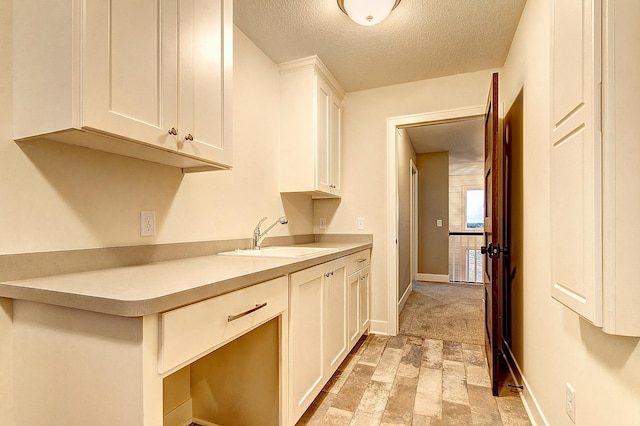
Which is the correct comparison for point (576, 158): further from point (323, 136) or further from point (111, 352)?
point (323, 136)

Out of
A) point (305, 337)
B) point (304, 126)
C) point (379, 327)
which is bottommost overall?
point (379, 327)

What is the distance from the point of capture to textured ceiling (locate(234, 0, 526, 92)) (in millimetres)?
1917

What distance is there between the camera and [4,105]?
1.01m

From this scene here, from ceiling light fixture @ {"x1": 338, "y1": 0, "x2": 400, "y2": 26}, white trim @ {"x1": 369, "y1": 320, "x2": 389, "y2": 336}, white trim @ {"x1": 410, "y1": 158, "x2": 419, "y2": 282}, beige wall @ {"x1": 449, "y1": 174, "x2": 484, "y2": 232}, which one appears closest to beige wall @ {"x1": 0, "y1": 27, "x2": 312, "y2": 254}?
ceiling light fixture @ {"x1": 338, "y1": 0, "x2": 400, "y2": 26}

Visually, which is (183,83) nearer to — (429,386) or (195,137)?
(195,137)

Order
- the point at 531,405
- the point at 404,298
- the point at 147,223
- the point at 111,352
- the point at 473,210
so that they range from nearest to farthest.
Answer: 1. the point at 111,352
2. the point at 147,223
3. the point at 531,405
4. the point at 404,298
5. the point at 473,210

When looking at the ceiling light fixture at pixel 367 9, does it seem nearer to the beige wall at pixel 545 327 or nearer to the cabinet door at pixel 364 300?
the beige wall at pixel 545 327

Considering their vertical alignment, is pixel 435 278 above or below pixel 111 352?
below

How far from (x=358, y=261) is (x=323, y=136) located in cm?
112

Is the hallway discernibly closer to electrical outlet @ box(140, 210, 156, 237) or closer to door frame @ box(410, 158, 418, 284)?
electrical outlet @ box(140, 210, 156, 237)

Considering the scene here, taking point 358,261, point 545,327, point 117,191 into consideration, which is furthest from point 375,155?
point 117,191

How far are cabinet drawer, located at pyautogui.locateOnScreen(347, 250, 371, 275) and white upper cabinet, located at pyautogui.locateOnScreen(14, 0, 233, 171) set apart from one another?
1.34 metres

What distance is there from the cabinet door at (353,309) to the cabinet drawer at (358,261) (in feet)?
0.18

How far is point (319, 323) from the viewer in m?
1.78
